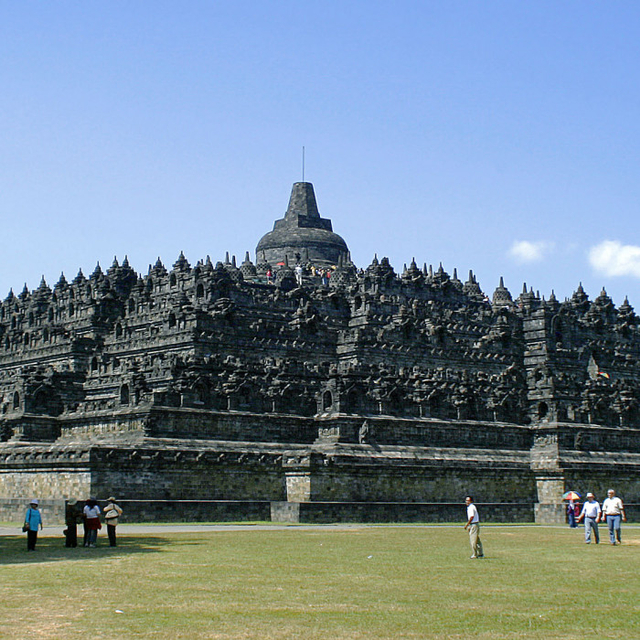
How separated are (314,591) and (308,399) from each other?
2125 inches

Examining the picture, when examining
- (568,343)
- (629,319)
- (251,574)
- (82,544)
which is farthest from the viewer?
(629,319)

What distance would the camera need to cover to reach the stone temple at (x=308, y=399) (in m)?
74.9

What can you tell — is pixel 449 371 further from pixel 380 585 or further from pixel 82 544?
pixel 380 585

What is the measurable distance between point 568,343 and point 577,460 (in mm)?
33614

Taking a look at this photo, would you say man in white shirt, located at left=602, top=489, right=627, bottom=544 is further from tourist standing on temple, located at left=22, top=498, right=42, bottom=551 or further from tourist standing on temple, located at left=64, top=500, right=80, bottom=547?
tourist standing on temple, located at left=22, top=498, right=42, bottom=551

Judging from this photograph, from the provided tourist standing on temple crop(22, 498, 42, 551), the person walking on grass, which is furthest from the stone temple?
the person walking on grass

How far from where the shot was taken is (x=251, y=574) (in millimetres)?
35000

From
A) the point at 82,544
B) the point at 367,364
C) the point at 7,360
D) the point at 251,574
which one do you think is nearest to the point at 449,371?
the point at 367,364

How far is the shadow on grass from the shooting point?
4003cm

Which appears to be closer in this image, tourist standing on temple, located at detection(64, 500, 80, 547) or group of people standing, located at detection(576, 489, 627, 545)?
tourist standing on temple, located at detection(64, 500, 80, 547)

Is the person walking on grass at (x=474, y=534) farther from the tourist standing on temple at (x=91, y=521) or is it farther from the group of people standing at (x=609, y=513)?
the tourist standing on temple at (x=91, y=521)

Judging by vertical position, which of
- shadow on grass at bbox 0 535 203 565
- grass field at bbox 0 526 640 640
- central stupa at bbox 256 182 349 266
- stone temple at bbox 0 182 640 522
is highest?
central stupa at bbox 256 182 349 266

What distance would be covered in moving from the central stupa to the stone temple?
777 inches

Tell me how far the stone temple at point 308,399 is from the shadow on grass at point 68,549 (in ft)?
52.1
